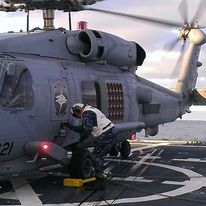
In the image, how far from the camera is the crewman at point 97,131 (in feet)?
26.6

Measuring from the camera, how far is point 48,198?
7.21 m

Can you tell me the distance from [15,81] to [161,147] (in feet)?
30.9

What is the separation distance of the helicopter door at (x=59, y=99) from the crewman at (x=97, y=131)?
14.1 inches


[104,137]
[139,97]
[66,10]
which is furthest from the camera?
[139,97]

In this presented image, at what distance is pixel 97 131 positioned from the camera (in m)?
8.27

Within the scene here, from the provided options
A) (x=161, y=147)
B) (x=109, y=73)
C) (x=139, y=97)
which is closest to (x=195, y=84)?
(x=161, y=147)

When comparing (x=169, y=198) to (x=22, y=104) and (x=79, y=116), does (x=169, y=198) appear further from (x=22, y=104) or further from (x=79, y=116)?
(x=22, y=104)

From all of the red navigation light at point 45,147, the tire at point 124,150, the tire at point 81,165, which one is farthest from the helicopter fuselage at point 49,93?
the tire at point 124,150

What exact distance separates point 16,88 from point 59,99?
1.13 metres

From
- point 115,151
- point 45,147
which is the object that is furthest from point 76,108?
point 115,151

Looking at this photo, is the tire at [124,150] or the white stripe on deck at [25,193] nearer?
the white stripe on deck at [25,193]

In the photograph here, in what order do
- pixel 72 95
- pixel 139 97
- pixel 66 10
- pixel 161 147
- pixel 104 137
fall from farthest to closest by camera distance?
pixel 161 147
pixel 139 97
pixel 66 10
pixel 72 95
pixel 104 137

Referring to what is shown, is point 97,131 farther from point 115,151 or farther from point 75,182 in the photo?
point 115,151

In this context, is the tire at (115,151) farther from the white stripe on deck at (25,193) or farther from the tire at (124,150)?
the white stripe on deck at (25,193)
